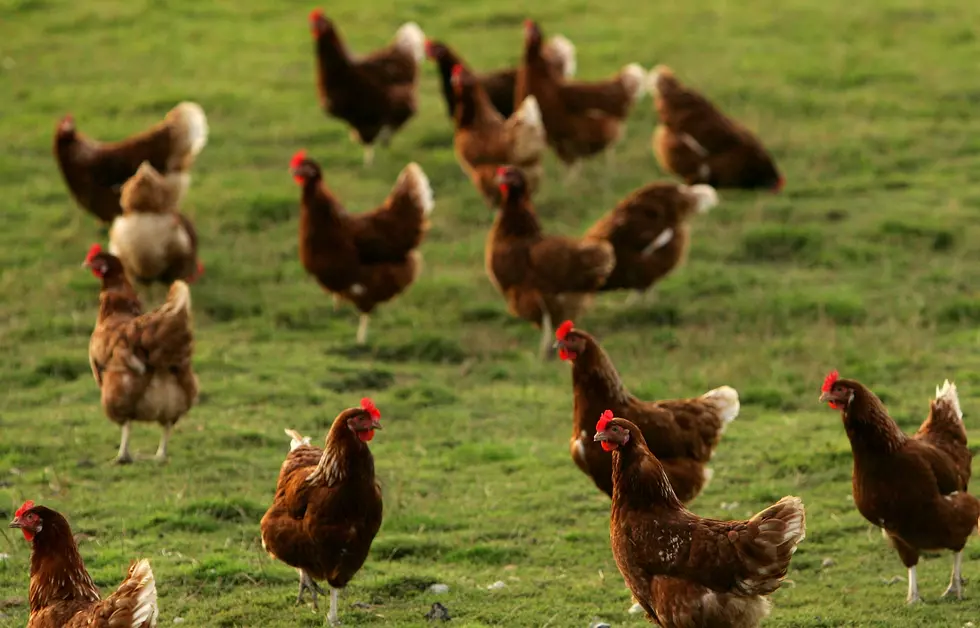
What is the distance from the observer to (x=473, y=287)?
1534 centimetres

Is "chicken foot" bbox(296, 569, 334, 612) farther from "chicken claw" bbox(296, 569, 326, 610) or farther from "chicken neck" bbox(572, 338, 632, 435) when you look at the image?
"chicken neck" bbox(572, 338, 632, 435)

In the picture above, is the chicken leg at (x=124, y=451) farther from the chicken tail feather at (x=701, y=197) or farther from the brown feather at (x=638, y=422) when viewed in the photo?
the chicken tail feather at (x=701, y=197)

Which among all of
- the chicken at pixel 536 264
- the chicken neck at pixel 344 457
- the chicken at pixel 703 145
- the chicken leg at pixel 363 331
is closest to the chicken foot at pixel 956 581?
the chicken neck at pixel 344 457

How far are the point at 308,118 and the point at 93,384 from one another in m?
8.02

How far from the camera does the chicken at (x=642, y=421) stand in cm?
956

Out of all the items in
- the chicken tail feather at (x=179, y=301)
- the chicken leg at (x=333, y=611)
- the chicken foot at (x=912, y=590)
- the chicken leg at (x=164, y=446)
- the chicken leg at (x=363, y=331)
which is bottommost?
the chicken leg at (x=363, y=331)

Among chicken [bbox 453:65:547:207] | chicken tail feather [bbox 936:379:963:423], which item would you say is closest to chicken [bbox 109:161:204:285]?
chicken [bbox 453:65:547:207]

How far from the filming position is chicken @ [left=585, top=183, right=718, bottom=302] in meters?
14.2

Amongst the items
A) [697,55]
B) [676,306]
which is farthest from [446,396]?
[697,55]

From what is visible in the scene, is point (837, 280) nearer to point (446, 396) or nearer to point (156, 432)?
point (446, 396)

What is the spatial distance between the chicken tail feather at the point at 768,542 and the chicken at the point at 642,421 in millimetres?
1883

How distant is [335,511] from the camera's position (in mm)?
8531

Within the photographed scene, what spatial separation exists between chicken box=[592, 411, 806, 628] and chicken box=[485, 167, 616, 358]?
535 cm

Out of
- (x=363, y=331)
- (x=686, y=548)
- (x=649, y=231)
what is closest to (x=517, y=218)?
(x=649, y=231)
